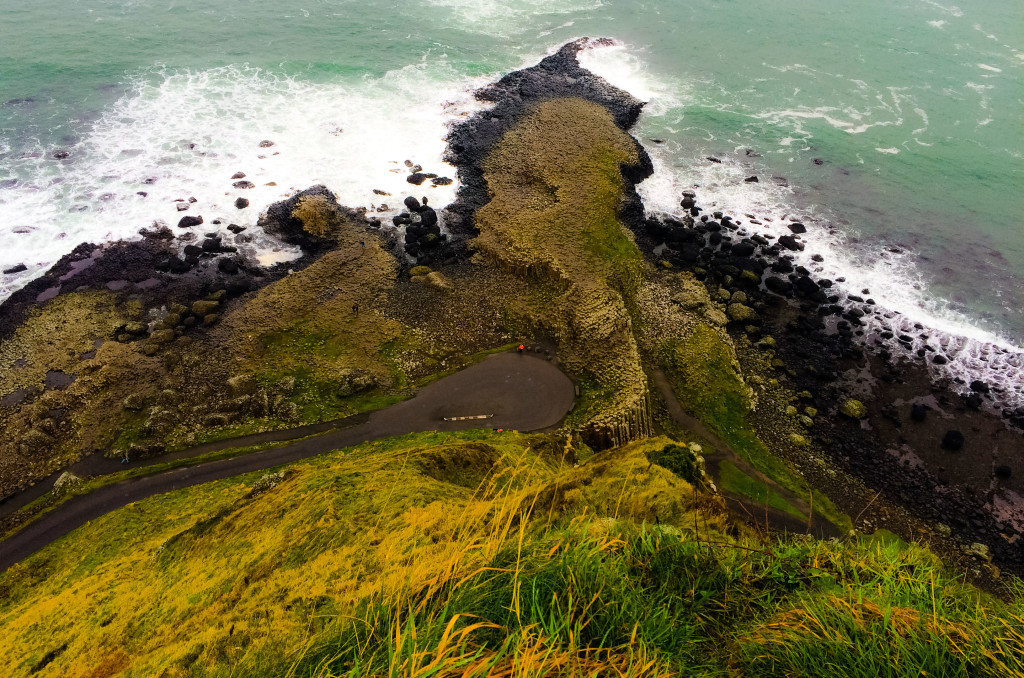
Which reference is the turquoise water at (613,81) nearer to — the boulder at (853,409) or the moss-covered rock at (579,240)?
the moss-covered rock at (579,240)

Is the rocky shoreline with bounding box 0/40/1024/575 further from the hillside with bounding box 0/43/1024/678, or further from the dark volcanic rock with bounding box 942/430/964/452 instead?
the hillside with bounding box 0/43/1024/678

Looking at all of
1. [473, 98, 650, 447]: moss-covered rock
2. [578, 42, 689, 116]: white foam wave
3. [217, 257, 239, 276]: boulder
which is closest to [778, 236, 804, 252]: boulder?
[473, 98, 650, 447]: moss-covered rock

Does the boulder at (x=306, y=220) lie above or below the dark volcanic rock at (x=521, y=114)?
below

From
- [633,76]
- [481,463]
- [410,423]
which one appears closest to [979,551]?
[481,463]

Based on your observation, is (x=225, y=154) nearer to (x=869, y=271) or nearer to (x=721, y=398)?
(x=721, y=398)

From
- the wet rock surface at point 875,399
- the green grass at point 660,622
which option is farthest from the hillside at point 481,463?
the wet rock surface at point 875,399
